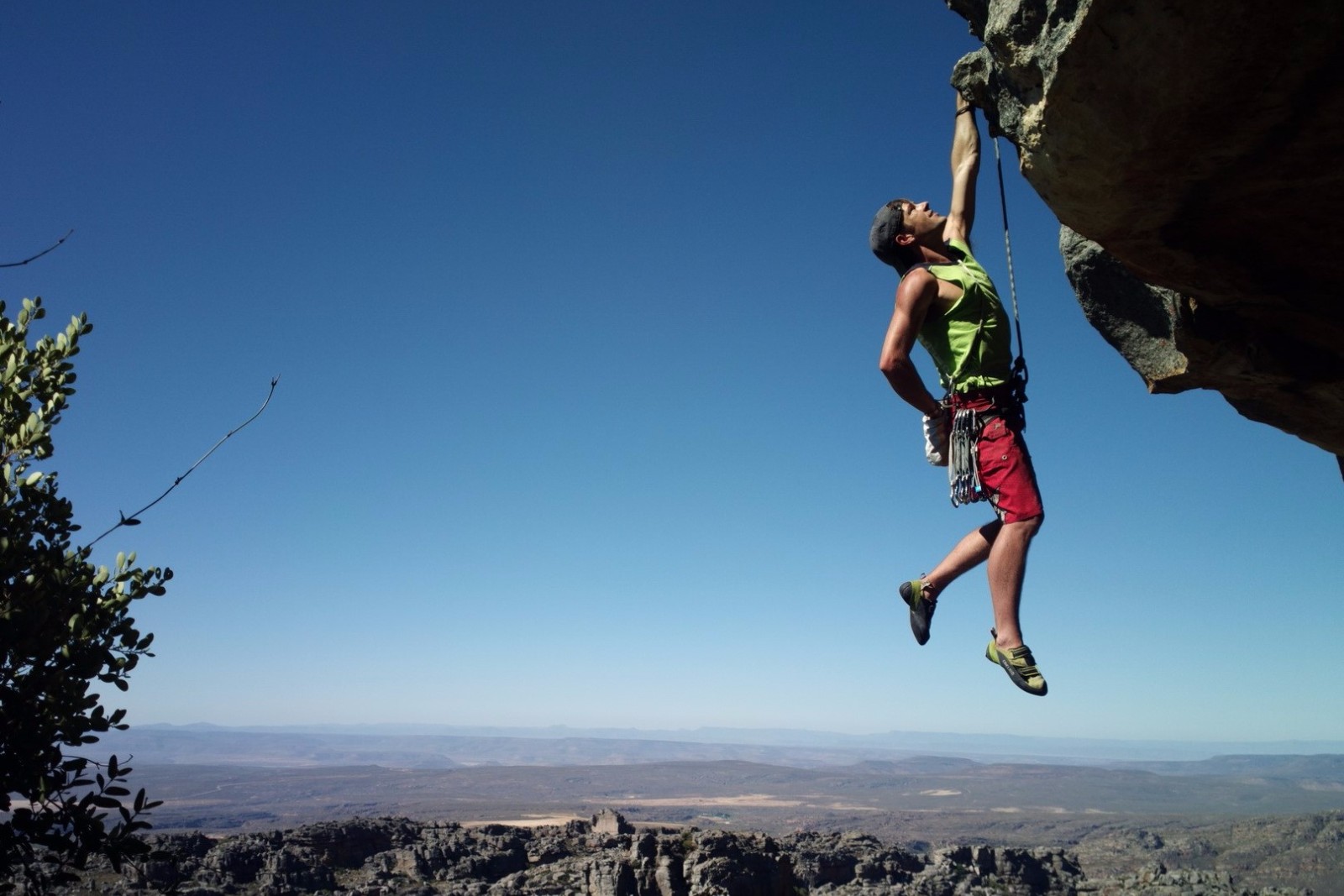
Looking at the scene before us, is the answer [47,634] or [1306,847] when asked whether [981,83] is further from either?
[1306,847]

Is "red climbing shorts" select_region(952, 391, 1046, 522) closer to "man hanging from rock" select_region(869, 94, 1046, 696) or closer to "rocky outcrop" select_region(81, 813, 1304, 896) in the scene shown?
"man hanging from rock" select_region(869, 94, 1046, 696)

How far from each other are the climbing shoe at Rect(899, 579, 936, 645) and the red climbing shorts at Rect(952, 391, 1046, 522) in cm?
69

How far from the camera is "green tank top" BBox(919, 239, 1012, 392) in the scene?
449 cm

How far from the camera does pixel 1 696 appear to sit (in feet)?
19.3

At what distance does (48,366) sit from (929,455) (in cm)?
615

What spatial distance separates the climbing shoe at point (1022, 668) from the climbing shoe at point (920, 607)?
596mm

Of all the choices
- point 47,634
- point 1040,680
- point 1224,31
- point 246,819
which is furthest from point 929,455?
point 246,819

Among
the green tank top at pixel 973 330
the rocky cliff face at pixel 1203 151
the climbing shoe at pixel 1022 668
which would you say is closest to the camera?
the rocky cliff face at pixel 1203 151

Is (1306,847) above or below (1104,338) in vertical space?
below

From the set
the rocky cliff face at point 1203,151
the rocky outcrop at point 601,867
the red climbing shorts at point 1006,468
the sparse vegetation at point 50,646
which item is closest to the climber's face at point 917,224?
the rocky cliff face at point 1203,151

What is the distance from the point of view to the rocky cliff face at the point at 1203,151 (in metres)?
3.33

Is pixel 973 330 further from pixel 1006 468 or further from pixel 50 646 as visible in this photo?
pixel 50 646

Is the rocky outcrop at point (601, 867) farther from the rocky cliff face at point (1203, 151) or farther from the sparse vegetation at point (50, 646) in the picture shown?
the rocky cliff face at point (1203, 151)

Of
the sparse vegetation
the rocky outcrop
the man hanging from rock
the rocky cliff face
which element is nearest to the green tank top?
the man hanging from rock
